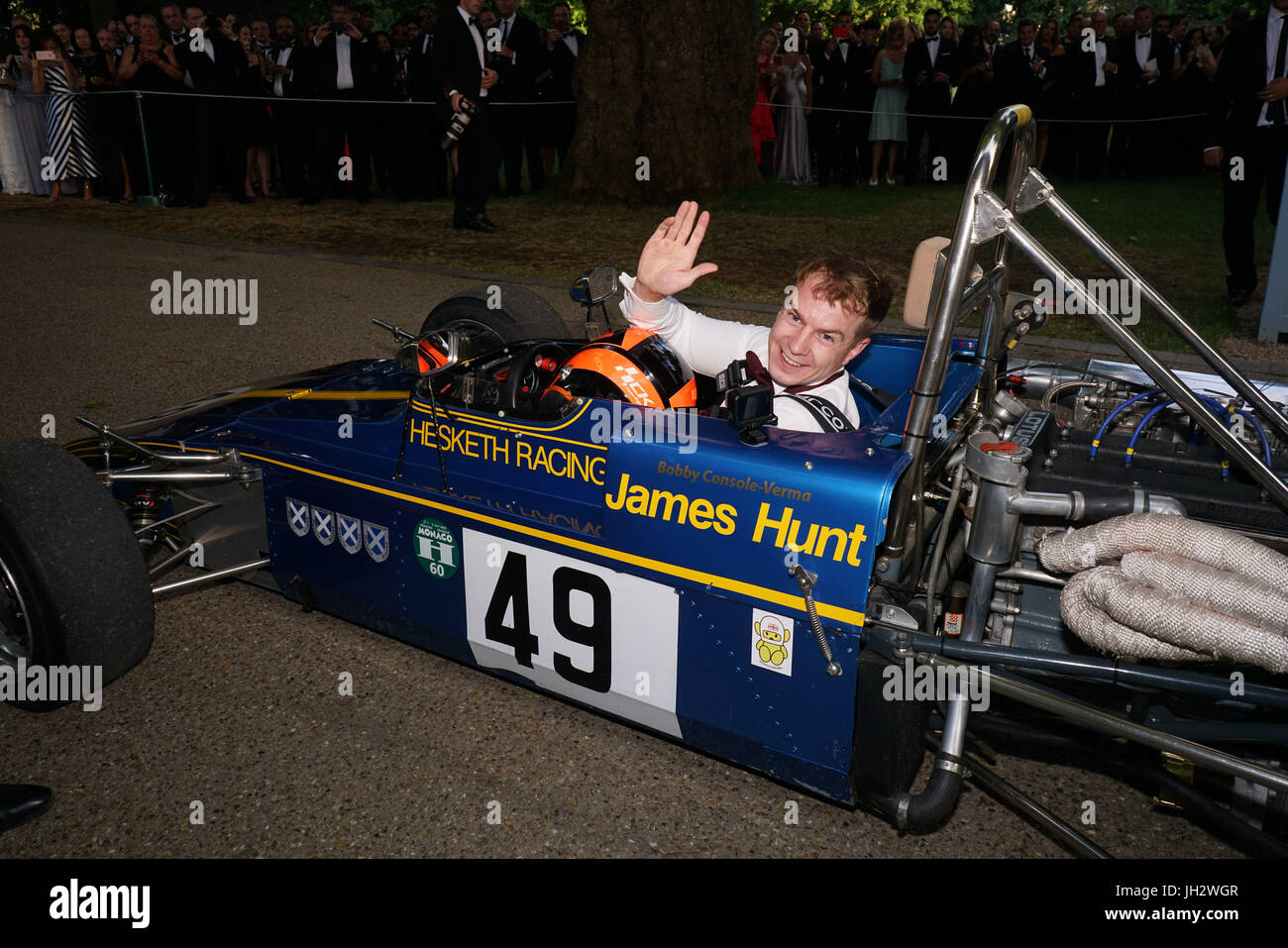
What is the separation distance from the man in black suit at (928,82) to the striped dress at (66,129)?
11.3 metres

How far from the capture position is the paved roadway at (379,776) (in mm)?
2459

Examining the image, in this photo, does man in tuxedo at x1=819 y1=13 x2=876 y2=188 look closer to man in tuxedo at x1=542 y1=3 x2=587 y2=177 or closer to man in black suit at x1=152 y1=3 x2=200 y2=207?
man in tuxedo at x1=542 y1=3 x2=587 y2=177

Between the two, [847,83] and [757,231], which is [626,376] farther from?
[847,83]

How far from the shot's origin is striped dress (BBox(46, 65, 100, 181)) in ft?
42.9

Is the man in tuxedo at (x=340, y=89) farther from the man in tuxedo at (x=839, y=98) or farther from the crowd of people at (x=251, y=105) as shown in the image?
the man in tuxedo at (x=839, y=98)

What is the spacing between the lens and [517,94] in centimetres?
1395

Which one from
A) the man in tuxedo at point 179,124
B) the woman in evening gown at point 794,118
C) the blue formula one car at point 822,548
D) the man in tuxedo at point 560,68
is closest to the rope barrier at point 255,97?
the man in tuxedo at point 179,124

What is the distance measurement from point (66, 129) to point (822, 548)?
48.0ft

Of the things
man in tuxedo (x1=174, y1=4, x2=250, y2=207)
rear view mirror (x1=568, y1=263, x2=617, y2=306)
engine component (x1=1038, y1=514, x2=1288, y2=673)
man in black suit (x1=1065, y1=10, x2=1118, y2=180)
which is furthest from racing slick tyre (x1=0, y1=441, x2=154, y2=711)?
man in black suit (x1=1065, y1=10, x2=1118, y2=180)

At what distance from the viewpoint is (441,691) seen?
3.06 meters

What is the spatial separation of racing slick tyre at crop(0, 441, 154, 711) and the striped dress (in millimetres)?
12595

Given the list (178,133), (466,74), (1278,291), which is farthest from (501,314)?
(178,133)

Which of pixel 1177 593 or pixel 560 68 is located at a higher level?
pixel 560 68

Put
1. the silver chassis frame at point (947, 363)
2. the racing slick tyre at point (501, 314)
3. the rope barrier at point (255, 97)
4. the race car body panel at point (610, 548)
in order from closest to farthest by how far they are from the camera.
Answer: the silver chassis frame at point (947, 363) → the race car body panel at point (610, 548) → the racing slick tyre at point (501, 314) → the rope barrier at point (255, 97)
